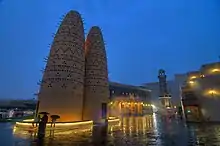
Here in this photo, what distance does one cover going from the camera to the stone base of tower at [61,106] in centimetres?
2185

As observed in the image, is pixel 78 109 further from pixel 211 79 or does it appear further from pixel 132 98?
pixel 132 98

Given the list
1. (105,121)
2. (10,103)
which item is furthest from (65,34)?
(10,103)

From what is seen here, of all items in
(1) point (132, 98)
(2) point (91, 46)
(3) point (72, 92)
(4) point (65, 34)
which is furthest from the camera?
(1) point (132, 98)

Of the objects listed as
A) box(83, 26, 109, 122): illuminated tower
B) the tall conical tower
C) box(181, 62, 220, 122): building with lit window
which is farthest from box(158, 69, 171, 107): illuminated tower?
the tall conical tower

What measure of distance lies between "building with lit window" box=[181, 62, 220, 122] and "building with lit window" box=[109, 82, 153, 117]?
30.6 meters

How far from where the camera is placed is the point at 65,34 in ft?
82.0

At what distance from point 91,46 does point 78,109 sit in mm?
11008

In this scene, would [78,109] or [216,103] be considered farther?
[216,103]

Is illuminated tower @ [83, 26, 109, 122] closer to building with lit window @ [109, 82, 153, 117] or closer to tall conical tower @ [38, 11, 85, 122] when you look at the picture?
tall conical tower @ [38, 11, 85, 122]

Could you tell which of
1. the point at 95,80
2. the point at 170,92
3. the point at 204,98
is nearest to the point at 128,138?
the point at 95,80

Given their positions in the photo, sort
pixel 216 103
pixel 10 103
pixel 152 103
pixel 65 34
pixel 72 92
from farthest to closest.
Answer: pixel 152 103 < pixel 10 103 < pixel 216 103 < pixel 65 34 < pixel 72 92

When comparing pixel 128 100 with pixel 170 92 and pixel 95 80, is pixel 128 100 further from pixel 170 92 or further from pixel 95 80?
pixel 95 80

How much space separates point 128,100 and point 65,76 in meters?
51.1

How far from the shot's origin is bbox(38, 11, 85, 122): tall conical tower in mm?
22188
